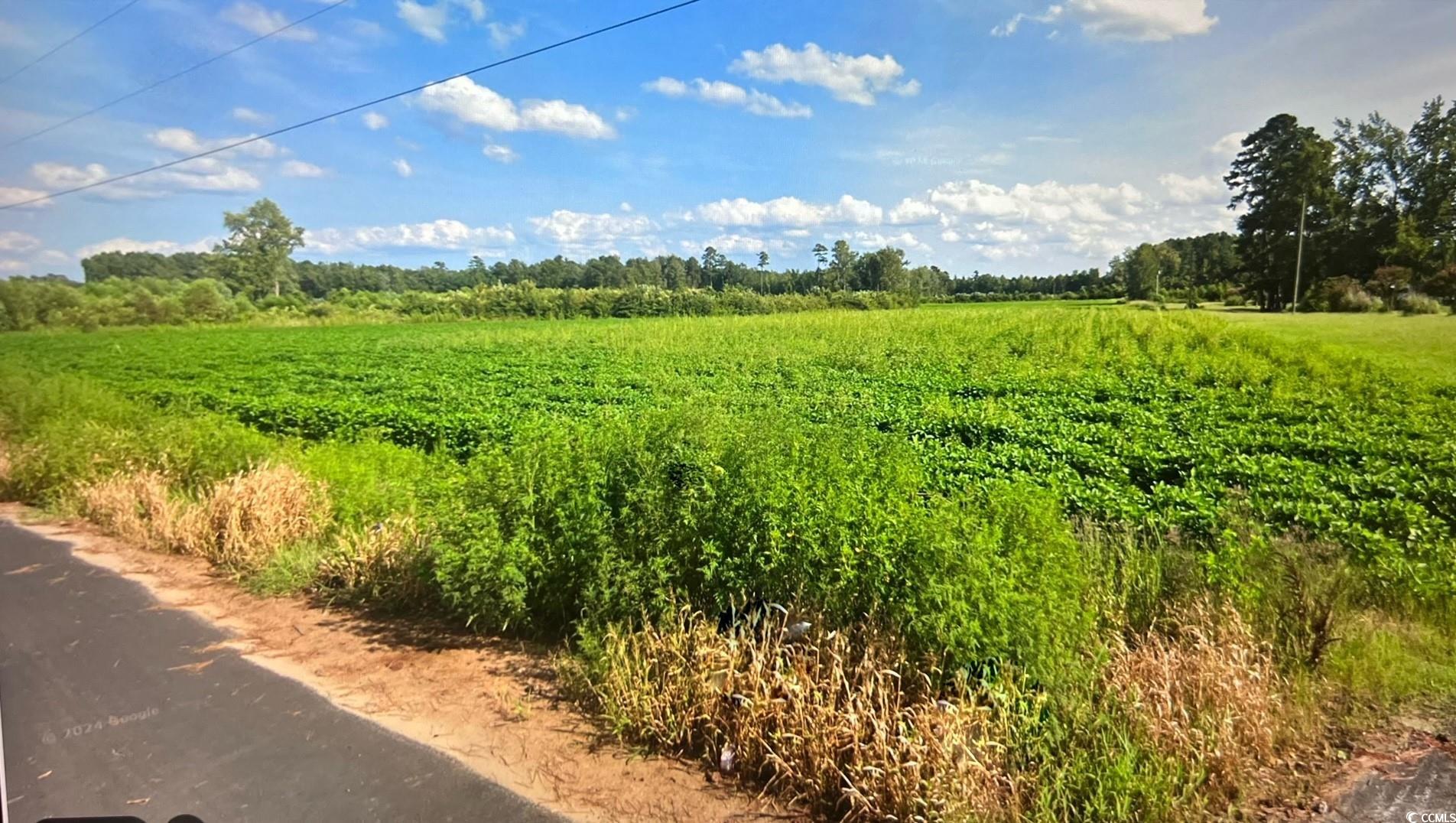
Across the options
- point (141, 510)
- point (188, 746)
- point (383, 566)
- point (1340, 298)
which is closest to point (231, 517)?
point (141, 510)

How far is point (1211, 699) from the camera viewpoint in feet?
12.4

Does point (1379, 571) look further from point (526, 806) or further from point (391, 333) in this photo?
point (391, 333)

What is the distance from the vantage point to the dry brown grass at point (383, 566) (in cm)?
619

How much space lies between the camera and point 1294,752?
12.5ft

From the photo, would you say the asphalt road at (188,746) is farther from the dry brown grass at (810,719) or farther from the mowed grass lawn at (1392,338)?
the mowed grass lawn at (1392,338)

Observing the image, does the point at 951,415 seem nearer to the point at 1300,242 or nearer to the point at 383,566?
the point at 1300,242

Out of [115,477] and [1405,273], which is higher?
[1405,273]

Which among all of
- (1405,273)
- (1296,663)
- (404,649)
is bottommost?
(404,649)

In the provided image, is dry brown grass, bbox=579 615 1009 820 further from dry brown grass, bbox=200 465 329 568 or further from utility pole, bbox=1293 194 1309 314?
utility pole, bbox=1293 194 1309 314

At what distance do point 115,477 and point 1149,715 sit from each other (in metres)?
11.0

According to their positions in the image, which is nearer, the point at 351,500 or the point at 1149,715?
the point at 1149,715

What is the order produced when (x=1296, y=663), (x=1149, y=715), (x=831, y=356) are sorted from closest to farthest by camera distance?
1. (x=1149, y=715)
2. (x=1296, y=663)
3. (x=831, y=356)

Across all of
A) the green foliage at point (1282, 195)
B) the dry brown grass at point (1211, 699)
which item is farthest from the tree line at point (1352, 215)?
the dry brown grass at point (1211, 699)

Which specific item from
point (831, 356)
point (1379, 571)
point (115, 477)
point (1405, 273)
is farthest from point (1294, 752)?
point (831, 356)
